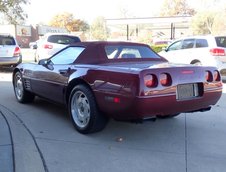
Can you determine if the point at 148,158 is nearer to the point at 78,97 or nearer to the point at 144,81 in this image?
the point at 144,81

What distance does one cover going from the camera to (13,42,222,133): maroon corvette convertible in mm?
4266

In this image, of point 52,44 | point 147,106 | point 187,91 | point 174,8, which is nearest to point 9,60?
point 52,44

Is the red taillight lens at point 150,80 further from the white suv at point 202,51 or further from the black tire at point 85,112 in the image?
the white suv at point 202,51

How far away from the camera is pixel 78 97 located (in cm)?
521

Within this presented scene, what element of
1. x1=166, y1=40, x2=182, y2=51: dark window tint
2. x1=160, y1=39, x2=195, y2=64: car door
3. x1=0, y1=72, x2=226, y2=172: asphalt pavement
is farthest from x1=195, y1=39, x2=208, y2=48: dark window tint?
x1=0, y1=72, x2=226, y2=172: asphalt pavement

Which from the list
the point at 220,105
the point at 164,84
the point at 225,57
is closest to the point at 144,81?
the point at 164,84

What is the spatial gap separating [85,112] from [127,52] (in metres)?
1.38

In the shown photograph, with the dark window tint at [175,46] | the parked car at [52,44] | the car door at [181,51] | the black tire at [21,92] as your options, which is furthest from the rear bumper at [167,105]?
the parked car at [52,44]

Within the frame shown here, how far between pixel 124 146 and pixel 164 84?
102 cm

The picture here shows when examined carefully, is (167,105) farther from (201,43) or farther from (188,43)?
(188,43)

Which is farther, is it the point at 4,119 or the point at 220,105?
the point at 220,105

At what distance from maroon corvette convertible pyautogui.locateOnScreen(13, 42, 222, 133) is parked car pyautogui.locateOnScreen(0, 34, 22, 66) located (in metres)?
7.81

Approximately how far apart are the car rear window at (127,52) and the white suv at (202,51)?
18.5ft

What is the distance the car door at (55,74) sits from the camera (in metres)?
5.52
